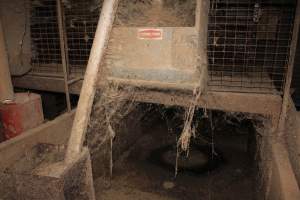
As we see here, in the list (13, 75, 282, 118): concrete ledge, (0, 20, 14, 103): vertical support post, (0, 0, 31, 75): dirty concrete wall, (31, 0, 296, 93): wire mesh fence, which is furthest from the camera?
(0, 0, 31, 75): dirty concrete wall

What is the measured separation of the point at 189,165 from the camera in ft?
12.0

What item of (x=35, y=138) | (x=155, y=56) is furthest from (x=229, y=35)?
(x=35, y=138)

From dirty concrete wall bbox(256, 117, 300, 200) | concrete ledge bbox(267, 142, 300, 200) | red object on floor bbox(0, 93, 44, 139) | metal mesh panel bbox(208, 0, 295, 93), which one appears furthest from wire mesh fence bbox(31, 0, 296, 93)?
red object on floor bbox(0, 93, 44, 139)

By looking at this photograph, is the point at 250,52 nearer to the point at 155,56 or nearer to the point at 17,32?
the point at 155,56

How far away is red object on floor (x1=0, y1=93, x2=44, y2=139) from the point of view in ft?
8.20

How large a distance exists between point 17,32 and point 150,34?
5.78ft

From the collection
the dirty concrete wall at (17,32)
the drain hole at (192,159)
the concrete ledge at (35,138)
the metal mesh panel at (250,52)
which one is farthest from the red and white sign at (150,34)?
the drain hole at (192,159)

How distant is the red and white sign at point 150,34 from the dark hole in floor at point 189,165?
1774 mm

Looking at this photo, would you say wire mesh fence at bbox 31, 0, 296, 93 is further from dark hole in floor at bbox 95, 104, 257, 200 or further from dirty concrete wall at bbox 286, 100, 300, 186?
dark hole in floor at bbox 95, 104, 257, 200

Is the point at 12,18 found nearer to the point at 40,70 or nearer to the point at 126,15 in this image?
the point at 40,70

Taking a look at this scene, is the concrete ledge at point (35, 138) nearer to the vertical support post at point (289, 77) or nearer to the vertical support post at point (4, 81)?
the vertical support post at point (4, 81)

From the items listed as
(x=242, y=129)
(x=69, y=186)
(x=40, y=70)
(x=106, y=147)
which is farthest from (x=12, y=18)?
(x=242, y=129)

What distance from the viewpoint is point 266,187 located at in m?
2.40

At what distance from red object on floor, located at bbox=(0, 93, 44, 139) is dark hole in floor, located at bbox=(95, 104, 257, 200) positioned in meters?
1.09
